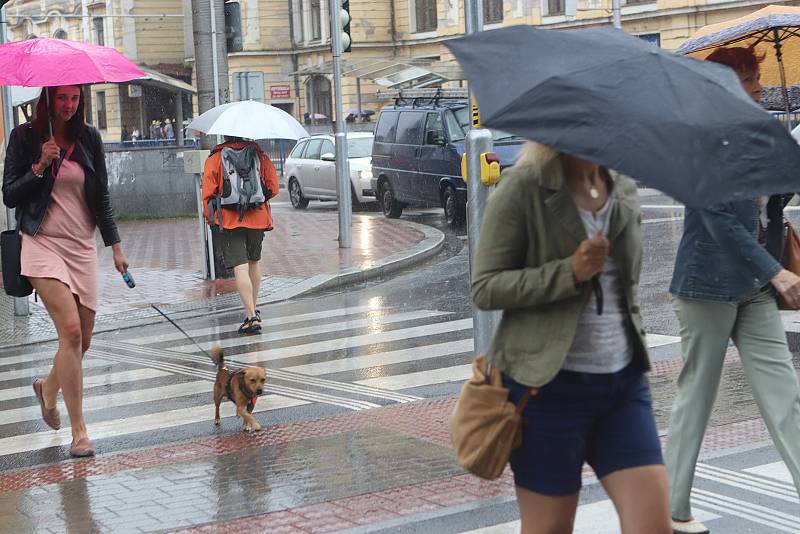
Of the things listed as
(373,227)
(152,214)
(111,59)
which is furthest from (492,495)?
(152,214)

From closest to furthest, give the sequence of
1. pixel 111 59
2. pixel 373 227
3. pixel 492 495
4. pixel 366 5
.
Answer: pixel 492 495 < pixel 111 59 < pixel 373 227 < pixel 366 5

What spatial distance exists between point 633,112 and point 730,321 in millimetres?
1665

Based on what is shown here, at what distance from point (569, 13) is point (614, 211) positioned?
987 inches

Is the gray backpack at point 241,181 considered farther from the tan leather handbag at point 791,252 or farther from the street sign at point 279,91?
the street sign at point 279,91

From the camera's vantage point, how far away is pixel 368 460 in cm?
615

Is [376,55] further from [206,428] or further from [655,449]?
[655,449]

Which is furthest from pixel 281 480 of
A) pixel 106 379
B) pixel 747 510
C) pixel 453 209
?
pixel 453 209

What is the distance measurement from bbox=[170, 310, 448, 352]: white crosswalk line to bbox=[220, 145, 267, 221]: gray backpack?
1022mm

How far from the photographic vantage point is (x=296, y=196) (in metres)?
27.9

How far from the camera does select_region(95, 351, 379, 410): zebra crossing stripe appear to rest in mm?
7652

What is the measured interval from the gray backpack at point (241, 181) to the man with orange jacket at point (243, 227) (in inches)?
1.1

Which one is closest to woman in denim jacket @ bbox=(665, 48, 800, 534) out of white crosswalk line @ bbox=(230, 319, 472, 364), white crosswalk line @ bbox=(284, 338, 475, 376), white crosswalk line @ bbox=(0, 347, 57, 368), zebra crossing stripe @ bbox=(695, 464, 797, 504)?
zebra crossing stripe @ bbox=(695, 464, 797, 504)

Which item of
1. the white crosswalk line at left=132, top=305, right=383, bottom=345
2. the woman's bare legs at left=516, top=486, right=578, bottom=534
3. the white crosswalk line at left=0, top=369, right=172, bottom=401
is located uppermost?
the woman's bare legs at left=516, top=486, right=578, bottom=534

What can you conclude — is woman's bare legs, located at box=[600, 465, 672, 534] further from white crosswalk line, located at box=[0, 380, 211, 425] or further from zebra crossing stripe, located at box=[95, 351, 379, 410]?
white crosswalk line, located at box=[0, 380, 211, 425]
